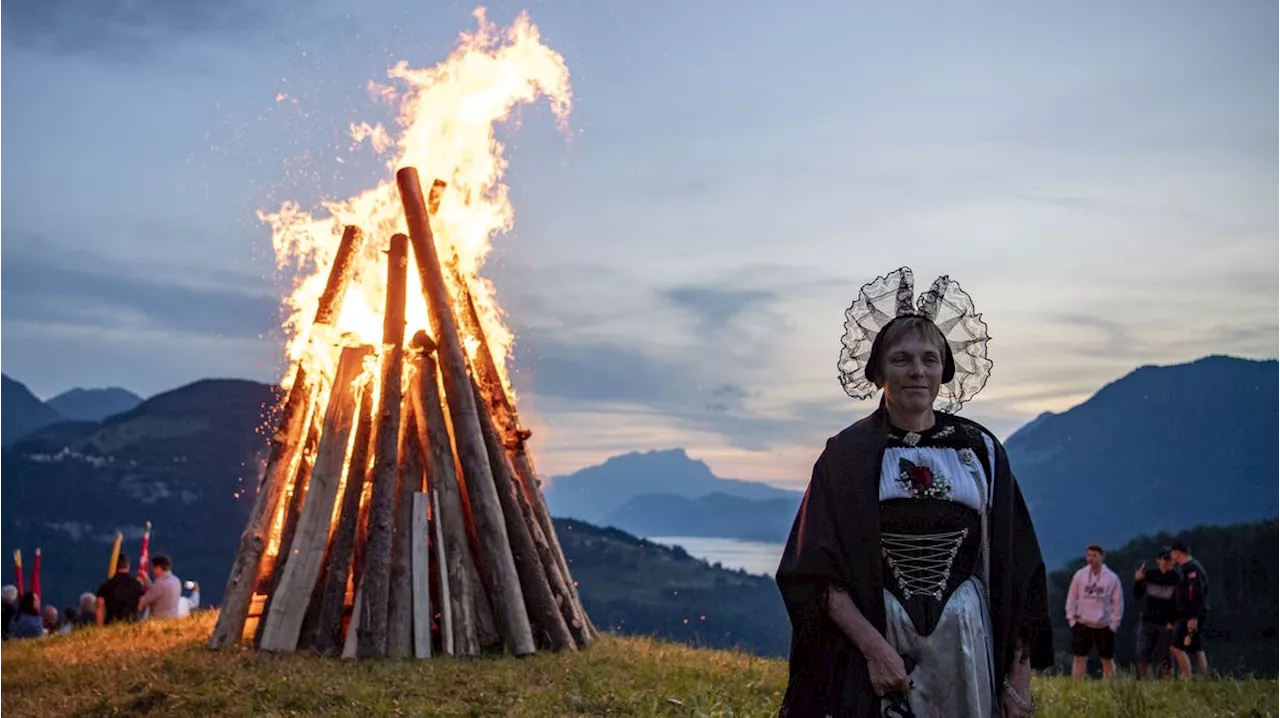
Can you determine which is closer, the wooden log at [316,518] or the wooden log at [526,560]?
the wooden log at [316,518]

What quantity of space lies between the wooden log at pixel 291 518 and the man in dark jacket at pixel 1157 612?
1026 cm

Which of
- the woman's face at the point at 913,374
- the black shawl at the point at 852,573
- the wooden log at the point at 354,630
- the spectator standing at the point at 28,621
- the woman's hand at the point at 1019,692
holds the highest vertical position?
the woman's face at the point at 913,374

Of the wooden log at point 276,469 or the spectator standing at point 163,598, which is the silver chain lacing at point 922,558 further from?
the spectator standing at point 163,598

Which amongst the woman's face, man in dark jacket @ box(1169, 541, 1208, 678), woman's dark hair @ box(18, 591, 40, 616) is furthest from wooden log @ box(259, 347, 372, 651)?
man in dark jacket @ box(1169, 541, 1208, 678)

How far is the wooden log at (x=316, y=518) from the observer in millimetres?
11906

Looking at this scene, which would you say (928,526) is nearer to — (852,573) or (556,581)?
(852,573)

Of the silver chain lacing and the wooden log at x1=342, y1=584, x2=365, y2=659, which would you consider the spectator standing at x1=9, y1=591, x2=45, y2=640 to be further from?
the silver chain lacing

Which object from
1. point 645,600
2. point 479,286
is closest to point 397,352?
point 479,286

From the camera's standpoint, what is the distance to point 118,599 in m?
17.3

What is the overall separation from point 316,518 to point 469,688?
3.35 m

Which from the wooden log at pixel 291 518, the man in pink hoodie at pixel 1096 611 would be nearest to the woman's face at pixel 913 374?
the wooden log at pixel 291 518

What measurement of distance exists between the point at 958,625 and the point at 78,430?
194645 mm

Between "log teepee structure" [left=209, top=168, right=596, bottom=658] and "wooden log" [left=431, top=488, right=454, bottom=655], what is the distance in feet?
0.06

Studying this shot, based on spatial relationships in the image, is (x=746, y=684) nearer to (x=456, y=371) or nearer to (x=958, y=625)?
(x=456, y=371)
